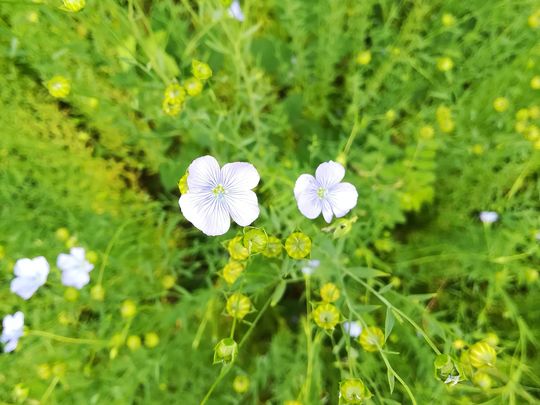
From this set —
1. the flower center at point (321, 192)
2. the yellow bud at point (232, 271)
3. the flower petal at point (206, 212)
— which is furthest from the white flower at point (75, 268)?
the flower center at point (321, 192)

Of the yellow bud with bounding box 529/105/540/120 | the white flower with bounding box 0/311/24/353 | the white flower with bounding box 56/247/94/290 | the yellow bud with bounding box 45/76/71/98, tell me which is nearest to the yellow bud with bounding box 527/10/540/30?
the yellow bud with bounding box 529/105/540/120

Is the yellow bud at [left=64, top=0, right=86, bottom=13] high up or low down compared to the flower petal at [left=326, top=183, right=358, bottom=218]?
up

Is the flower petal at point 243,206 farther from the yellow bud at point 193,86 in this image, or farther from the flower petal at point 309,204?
the yellow bud at point 193,86

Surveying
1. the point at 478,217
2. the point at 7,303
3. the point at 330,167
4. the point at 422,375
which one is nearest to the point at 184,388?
the point at 7,303

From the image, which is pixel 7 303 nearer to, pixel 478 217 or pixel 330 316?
pixel 330 316

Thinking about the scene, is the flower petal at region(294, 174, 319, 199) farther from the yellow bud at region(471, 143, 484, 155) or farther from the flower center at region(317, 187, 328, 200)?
the yellow bud at region(471, 143, 484, 155)

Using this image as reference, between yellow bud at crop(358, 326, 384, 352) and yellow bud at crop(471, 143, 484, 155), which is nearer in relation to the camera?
yellow bud at crop(358, 326, 384, 352)

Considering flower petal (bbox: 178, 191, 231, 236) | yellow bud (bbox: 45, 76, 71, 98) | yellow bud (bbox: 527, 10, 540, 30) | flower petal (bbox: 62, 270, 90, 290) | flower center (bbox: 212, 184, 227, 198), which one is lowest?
flower petal (bbox: 62, 270, 90, 290)

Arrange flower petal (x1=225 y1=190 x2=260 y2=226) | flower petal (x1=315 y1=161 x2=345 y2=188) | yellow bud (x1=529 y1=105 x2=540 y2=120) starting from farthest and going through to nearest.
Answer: yellow bud (x1=529 y1=105 x2=540 y2=120) < flower petal (x1=315 y1=161 x2=345 y2=188) < flower petal (x1=225 y1=190 x2=260 y2=226)
